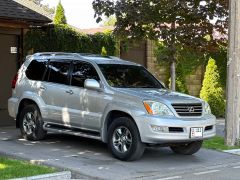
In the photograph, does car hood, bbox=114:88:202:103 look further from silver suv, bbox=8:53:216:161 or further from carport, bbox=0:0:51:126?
carport, bbox=0:0:51:126

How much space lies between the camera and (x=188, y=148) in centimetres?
1066

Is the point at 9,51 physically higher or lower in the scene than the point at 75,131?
higher

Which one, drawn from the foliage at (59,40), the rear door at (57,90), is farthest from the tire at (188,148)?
the foliage at (59,40)

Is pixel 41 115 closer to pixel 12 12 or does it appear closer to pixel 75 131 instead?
pixel 75 131

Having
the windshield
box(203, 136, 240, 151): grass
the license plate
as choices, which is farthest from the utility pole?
the license plate

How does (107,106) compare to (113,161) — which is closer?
(113,161)

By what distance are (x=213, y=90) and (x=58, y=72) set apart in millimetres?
10948

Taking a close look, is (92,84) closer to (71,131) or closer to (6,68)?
(71,131)

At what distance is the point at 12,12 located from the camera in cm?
1372

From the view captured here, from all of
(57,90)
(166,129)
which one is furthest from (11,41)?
(166,129)

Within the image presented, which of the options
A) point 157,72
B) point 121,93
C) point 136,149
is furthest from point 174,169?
point 157,72

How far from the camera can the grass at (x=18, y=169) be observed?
26.7ft

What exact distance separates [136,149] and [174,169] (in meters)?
0.78

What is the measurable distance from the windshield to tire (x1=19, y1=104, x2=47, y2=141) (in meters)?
1.97
